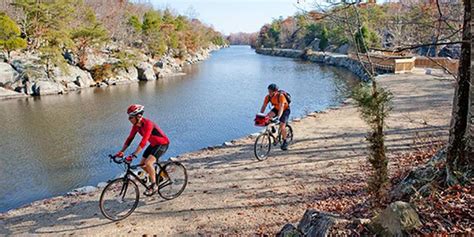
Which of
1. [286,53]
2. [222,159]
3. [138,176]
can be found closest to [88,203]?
[138,176]

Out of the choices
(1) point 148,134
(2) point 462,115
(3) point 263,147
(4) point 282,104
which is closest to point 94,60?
(3) point 263,147

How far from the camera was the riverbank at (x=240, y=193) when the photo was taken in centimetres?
464

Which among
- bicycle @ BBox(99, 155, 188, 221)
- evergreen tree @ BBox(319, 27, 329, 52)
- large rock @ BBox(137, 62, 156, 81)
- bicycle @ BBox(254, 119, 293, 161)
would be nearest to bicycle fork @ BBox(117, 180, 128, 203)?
bicycle @ BBox(99, 155, 188, 221)

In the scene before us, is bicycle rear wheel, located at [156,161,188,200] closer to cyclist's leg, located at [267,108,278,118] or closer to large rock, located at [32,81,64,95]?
cyclist's leg, located at [267,108,278,118]

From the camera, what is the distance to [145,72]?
29.4 m

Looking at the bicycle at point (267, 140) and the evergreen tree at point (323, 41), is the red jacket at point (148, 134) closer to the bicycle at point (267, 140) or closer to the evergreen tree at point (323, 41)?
the bicycle at point (267, 140)

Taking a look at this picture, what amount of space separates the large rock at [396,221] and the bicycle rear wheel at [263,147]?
A: 457 cm

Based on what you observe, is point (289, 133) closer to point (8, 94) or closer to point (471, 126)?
point (471, 126)

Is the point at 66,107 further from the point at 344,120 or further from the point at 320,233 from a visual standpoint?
the point at 320,233

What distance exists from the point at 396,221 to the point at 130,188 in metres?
4.21

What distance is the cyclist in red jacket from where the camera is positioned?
4660 mm

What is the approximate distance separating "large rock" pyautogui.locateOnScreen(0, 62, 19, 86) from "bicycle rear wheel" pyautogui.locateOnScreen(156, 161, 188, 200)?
2103 cm

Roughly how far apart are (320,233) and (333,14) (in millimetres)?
3085

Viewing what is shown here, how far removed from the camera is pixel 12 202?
269 inches
